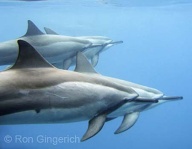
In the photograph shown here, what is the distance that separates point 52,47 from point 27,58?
4699 mm

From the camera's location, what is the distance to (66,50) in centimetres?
1010

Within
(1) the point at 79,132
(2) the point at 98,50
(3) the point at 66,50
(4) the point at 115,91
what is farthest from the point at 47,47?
(1) the point at 79,132

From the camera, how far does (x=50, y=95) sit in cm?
486

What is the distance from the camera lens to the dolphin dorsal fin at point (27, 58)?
499cm

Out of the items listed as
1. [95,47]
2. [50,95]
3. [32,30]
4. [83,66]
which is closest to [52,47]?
[32,30]

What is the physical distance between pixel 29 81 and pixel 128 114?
2942 millimetres

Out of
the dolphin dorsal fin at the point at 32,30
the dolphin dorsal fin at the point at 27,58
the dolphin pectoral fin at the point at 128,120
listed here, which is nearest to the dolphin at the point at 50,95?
the dolphin dorsal fin at the point at 27,58

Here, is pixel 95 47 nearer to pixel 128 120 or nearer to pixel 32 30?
pixel 32 30

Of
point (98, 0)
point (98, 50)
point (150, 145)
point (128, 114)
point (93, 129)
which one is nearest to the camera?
point (93, 129)

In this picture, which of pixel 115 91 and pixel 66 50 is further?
pixel 66 50

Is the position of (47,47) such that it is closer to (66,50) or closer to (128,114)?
(66,50)

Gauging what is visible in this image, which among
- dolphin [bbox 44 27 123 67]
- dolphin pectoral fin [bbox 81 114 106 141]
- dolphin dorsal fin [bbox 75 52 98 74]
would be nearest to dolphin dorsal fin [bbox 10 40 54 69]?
dolphin pectoral fin [bbox 81 114 106 141]

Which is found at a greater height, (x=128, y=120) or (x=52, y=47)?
(x=52, y=47)

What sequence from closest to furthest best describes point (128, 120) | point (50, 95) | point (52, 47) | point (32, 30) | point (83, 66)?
point (50, 95) → point (83, 66) → point (128, 120) → point (32, 30) → point (52, 47)
